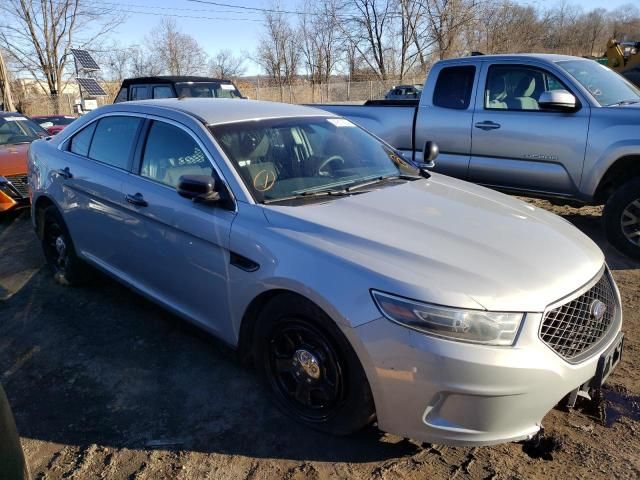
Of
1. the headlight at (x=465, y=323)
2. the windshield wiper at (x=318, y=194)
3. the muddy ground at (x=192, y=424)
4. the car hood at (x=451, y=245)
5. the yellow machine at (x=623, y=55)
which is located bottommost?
the muddy ground at (x=192, y=424)

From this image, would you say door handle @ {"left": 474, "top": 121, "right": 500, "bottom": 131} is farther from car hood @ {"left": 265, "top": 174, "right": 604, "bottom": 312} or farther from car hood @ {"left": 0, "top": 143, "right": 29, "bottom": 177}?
car hood @ {"left": 0, "top": 143, "right": 29, "bottom": 177}

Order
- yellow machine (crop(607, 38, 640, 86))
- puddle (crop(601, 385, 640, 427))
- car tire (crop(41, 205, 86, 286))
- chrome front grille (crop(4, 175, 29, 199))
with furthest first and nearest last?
yellow machine (crop(607, 38, 640, 86)) < chrome front grille (crop(4, 175, 29, 199)) < car tire (crop(41, 205, 86, 286)) < puddle (crop(601, 385, 640, 427))

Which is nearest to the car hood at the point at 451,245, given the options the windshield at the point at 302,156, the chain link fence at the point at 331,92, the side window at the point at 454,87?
the windshield at the point at 302,156

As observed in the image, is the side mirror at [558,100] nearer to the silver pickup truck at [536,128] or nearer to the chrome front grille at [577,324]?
the silver pickup truck at [536,128]

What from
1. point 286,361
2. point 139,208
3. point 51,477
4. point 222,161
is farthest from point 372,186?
point 51,477

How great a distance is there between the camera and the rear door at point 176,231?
3068 millimetres

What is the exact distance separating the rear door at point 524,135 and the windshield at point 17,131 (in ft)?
23.7

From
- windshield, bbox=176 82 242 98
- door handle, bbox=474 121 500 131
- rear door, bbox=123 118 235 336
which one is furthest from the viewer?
windshield, bbox=176 82 242 98

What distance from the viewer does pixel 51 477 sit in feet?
8.39

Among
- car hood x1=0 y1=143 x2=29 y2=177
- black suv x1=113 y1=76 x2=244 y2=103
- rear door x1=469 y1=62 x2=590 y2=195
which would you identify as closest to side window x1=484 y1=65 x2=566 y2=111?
rear door x1=469 y1=62 x2=590 y2=195

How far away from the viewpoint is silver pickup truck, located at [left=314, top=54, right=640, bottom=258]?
204 inches

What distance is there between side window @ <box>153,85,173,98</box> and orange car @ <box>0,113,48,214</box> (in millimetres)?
2703

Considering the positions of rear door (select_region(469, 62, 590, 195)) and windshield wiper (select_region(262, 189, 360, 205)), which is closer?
windshield wiper (select_region(262, 189, 360, 205))

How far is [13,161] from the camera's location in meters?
7.66
